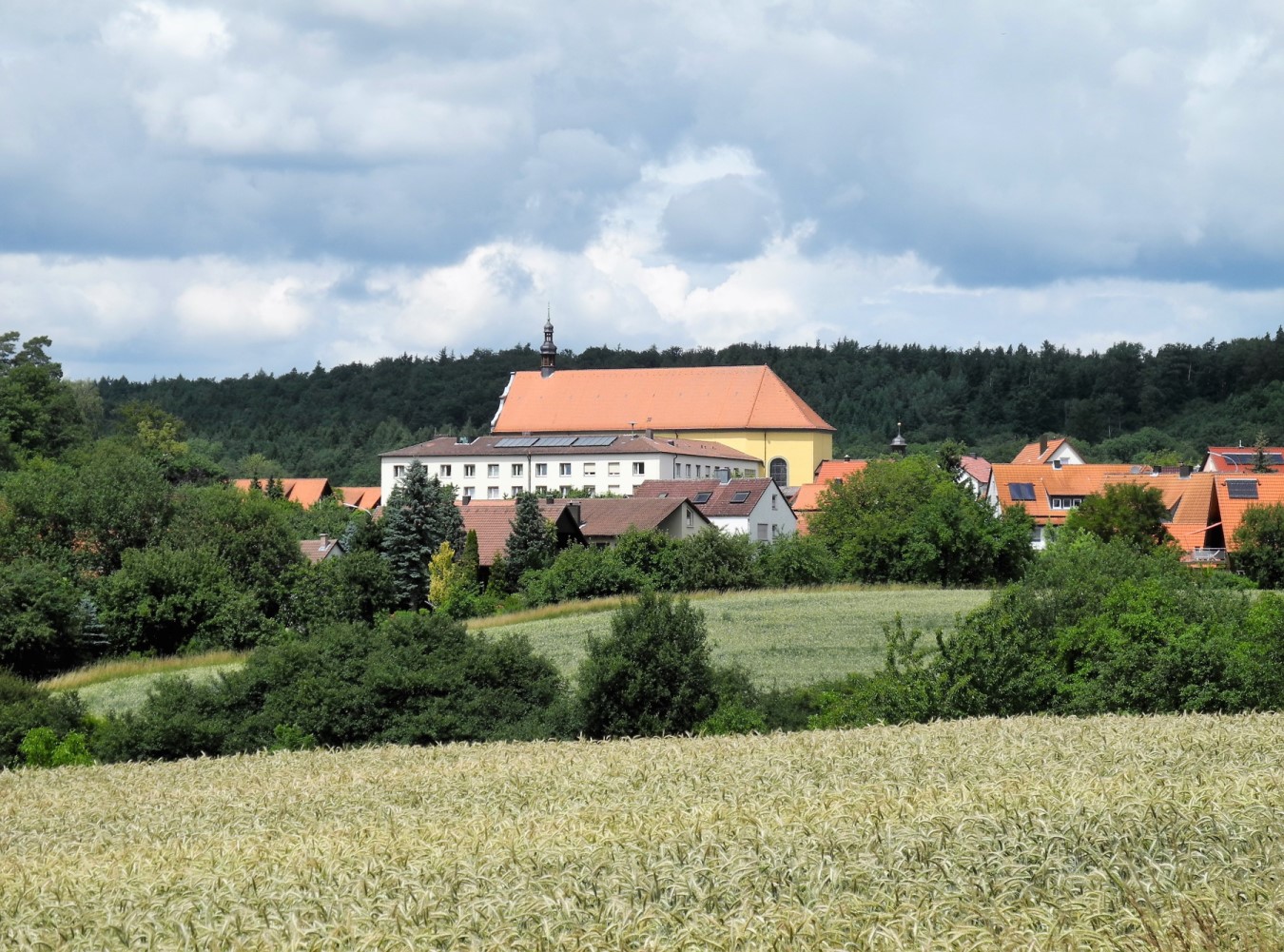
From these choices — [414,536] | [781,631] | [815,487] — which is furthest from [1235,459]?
[781,631]

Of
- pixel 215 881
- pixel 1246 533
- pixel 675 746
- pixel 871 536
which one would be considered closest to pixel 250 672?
pixel 675 746

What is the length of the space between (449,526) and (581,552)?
36.1ft

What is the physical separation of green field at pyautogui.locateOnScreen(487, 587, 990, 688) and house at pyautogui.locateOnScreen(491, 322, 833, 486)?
69.0m

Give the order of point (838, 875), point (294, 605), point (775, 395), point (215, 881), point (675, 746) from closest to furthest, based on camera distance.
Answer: point (838, 875) → point (215, 881) → point (675, 746) → point (294, 605) → point (775, 395)

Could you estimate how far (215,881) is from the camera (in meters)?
5.35

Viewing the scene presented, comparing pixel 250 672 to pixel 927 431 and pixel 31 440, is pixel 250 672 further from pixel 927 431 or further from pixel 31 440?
pixel 927 431

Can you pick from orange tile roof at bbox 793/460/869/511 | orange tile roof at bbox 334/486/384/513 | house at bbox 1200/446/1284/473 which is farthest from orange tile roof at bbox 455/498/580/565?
house at bbox 1200/446/1284/473

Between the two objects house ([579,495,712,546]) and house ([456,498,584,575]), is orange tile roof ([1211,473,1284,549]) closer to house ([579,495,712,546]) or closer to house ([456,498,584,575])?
house ([579,495,712,546])

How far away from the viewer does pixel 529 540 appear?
6500 cm

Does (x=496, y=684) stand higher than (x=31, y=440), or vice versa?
(x=31, y=440)

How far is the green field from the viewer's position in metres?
37.1

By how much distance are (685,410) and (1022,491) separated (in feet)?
138

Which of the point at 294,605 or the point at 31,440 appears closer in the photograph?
the point at 294,605

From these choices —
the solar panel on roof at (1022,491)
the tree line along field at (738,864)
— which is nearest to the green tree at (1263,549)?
the solar panel on roof at (1022,491)
